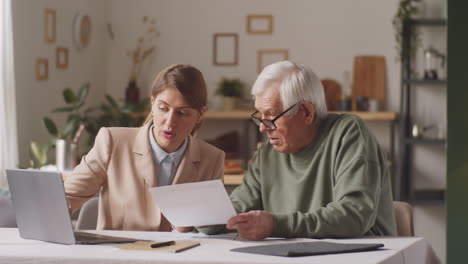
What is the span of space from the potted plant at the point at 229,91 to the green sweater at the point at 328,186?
4.34 metres

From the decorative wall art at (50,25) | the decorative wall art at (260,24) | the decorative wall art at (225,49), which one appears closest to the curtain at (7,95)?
the decorative wall art at (50,25)

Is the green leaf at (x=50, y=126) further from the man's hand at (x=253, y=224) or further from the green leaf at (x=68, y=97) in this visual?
the man's hand at (x=253, y=224)

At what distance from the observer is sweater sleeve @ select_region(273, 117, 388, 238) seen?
2402 mm

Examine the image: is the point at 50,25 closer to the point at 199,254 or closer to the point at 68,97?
the point at 68,97

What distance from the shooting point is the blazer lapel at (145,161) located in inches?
111

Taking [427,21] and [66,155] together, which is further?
[427,21]

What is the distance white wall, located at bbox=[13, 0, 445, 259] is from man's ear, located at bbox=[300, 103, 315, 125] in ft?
14.3

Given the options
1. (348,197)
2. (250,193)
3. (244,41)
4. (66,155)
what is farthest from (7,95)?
(348,197)

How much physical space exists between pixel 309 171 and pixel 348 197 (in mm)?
232

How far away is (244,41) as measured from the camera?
7.39 metres

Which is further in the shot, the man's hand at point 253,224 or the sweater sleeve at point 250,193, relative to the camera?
the sweater sleeve at point 250,193

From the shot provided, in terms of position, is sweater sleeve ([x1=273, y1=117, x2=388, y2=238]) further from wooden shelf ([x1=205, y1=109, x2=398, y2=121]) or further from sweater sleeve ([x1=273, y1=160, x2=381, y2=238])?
wooden shelf ([x1=205, y1=109, x2=398, y2=121])

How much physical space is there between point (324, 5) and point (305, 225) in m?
5.09

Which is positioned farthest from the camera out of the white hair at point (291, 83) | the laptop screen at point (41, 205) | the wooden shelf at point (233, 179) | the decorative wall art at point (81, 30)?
the decorative wall art at point (81, 30)
